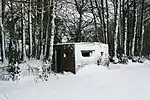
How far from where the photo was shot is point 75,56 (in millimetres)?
13320

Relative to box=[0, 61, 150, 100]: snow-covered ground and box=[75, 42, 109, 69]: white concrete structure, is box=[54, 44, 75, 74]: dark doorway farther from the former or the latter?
box=[0, 61, 150, 100]: snow-covered ground

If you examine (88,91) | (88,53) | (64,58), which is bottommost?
(88,91)

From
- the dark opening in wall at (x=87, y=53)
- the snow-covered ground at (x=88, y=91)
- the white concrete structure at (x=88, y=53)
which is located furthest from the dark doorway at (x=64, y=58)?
the snow-covered ground at (x=88, y=91)

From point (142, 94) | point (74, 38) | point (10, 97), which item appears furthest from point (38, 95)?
point (74, 38)

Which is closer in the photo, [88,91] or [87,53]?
[88,91]

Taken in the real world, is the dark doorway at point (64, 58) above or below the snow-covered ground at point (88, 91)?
above

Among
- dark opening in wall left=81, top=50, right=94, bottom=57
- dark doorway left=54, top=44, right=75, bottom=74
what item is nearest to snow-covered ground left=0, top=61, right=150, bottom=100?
dark doorway left=54, top=44, right=75, bottom=74

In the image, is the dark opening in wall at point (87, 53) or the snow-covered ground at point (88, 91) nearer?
the snow-covered ground at point (88, 91)

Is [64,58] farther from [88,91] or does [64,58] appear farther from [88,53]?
[88,91]

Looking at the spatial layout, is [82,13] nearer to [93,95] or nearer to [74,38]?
[74,38]

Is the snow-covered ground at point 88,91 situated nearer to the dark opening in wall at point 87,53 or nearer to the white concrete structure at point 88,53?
the white concrete structure at point 88,53

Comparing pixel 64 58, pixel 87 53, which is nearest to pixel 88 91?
pixel 64 58

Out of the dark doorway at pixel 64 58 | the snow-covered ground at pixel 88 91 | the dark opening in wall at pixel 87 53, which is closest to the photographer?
the snow-covered ground at pixel 88 91

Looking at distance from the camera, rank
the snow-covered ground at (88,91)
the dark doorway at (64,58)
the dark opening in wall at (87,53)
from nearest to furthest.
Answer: the snow-covered ground at (88,91), the dark doorway at (64,58), the dark opening in wall at (87,53)
